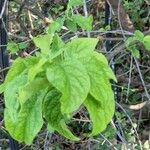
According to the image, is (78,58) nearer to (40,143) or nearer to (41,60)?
(41,60)

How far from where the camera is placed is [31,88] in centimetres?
94

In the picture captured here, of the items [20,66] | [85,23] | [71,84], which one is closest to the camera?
[71,84]

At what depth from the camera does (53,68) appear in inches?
36.4

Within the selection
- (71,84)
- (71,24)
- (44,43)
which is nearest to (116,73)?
(71,24)

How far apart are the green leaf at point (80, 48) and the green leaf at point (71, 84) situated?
0.19 ft

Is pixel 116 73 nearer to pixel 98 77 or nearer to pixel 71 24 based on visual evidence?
pixel 71 24

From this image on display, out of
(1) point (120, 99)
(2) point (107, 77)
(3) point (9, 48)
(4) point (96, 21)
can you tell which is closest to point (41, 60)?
(2) point (107, 77)

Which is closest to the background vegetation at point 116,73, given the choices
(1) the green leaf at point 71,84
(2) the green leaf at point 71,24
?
(2) the green leaf at point 71,24

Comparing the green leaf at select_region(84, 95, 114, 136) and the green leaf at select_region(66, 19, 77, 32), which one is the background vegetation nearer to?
the green leaf at select_region(66, 19, 77, 32)

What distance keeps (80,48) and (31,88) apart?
0.43ft

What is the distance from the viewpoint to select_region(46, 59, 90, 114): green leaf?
889mm

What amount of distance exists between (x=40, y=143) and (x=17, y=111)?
5.10ft

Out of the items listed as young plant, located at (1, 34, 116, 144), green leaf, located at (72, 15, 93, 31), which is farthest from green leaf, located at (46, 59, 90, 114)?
green leaf, located at (72, 15, 93, 31)

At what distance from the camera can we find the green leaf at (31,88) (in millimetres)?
922
